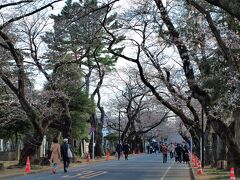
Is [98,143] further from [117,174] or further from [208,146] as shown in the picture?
[117,174]

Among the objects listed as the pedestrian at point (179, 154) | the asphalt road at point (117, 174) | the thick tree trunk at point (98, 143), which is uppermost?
the thick tree trunk at point (98, 143)

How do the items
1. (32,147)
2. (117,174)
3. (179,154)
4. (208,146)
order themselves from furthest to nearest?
(179,154) → (208,146) → (32,147) → (117,174)

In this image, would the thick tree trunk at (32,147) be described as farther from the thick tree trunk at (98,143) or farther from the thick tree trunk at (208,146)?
the thick tree trunk at (98,143)

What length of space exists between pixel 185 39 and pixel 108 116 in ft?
235

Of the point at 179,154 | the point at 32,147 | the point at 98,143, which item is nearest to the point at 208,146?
the point at 179,154

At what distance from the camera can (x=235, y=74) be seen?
62.2ft

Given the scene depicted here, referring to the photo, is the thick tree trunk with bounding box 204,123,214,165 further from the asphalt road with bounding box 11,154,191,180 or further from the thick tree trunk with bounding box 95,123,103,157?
the thick tree trunk with bounding box 95,123,103,157

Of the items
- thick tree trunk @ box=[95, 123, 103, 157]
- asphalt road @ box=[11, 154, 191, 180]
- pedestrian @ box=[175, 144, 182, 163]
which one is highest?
thick tree trunk @ box=[95, 123, 103, 157]

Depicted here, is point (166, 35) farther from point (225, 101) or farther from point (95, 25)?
point (95, 25)

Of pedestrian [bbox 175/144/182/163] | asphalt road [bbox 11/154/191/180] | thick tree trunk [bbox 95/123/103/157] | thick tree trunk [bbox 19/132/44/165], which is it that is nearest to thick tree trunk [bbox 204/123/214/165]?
asphalt road [bbox 11/154/191/180]

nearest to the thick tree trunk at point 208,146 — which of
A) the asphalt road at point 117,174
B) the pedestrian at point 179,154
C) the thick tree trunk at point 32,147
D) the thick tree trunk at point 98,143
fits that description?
the asphalt road at point 117,174

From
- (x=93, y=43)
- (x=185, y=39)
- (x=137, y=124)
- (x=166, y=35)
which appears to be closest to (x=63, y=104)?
(x=93, y=43)

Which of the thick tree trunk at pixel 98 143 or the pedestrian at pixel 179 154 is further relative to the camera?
the thick tree trunk at pixel 98 143

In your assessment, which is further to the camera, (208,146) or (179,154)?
(179,154)
